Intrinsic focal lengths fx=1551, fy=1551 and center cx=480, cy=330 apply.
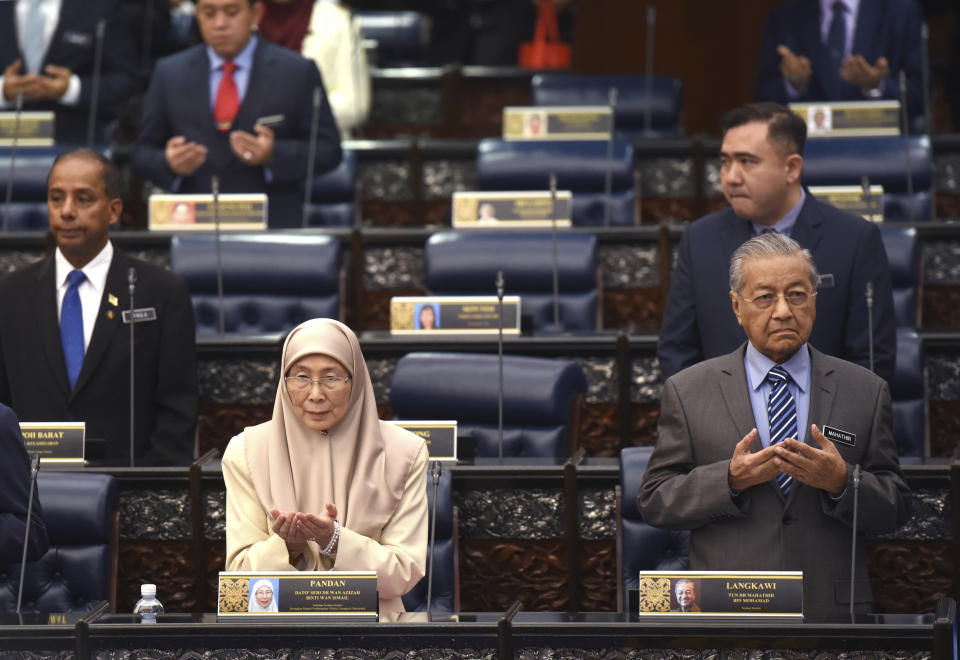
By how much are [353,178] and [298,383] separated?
2871 millimetres

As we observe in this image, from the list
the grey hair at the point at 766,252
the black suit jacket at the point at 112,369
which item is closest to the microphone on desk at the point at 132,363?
the black suit jacket at the point at 112,369

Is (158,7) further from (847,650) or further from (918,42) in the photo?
(847,650)

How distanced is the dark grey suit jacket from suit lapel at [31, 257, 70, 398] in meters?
1.62

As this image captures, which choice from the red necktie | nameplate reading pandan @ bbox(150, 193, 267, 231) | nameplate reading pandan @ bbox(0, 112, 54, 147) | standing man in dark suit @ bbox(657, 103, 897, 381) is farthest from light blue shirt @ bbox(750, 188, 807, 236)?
nameplate reading pandan @ bbox(0, 112, 54, 147)

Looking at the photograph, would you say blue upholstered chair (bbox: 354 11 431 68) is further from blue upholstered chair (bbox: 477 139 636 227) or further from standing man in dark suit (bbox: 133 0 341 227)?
standing man in dark suit (bbox: 133 0 341 227)

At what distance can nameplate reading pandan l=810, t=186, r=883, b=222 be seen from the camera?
4.66 m

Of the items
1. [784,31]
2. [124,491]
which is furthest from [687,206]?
[124,491]

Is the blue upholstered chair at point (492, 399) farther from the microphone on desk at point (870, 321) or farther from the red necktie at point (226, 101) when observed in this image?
the red necktie at point (226, 101)

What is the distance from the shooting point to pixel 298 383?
9.43 ft

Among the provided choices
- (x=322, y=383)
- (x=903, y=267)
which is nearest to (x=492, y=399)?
(x=322, y=383)

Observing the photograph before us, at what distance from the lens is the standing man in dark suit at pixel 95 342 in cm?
377

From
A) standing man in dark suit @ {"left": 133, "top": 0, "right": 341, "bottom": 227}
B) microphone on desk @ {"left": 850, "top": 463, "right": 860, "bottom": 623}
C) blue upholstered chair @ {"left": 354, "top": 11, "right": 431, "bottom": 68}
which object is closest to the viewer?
microphone on desk @ {"left": 850, "top": 463, "right": 860, "bottom": 623}

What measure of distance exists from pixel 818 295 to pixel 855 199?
1328 mm

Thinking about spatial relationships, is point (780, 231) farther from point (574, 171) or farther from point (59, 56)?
point (59, 56)
